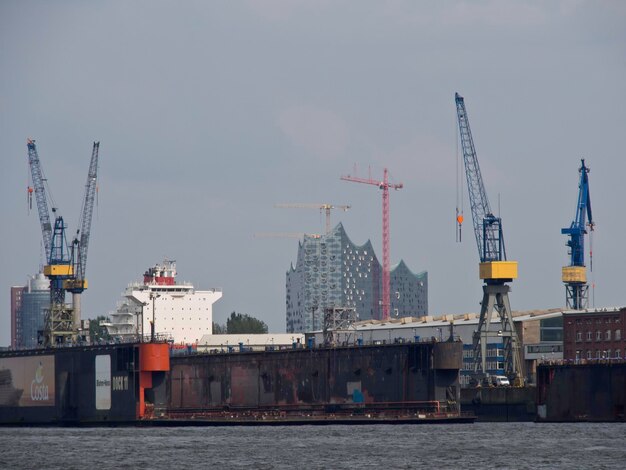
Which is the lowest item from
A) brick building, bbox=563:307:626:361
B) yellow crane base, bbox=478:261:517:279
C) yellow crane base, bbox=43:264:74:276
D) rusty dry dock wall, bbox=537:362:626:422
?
rusty dry dock wall, bbox=537:362:626:422

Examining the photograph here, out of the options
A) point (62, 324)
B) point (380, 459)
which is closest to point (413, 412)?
point (380, 459)

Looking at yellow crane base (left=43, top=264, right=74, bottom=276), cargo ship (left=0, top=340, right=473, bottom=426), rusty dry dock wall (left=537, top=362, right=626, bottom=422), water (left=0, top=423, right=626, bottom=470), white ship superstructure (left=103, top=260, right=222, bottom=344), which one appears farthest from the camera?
yellow crane base (left=43, top=264, right=74, bottom=276)

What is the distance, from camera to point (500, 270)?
15588 cm

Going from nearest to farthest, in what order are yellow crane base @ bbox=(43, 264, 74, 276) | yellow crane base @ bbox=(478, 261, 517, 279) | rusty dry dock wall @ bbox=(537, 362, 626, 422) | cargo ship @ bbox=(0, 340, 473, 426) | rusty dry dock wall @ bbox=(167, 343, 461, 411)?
rusty dry dock wall @ bbox=(167, 343, 461, 411) < cargo ship @ bbox=(0, 340, 473, 426) < rusty dry dock wall @ bbox=(537, 362, 626, 422) < yellow crane base @ bbox=(478, 261, 517, 279) < yellow crane base @ bbox=(43, 264, 74, 276)

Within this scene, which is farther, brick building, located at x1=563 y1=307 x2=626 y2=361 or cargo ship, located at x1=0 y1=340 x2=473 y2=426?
brick building, located at x1=563 y1=307 x2=626 y2=361

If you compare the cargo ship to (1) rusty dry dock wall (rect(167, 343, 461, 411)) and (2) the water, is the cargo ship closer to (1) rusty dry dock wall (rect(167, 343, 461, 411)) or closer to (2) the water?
(1) rusty dry dock wall (rect(167, 343, 461, 411))

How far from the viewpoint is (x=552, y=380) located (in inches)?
5069

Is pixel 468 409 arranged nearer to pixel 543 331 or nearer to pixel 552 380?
pixel 552 380

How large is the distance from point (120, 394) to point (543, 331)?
54.0m

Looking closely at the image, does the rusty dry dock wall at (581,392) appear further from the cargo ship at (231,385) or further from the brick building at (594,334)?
the brick building at (594,334)

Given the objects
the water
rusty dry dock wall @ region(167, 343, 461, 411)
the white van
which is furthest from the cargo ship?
the white van

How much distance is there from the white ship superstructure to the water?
42.5 meters

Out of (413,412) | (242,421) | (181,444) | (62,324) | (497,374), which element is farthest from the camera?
(62,324)

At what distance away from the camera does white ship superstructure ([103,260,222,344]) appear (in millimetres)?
171125
